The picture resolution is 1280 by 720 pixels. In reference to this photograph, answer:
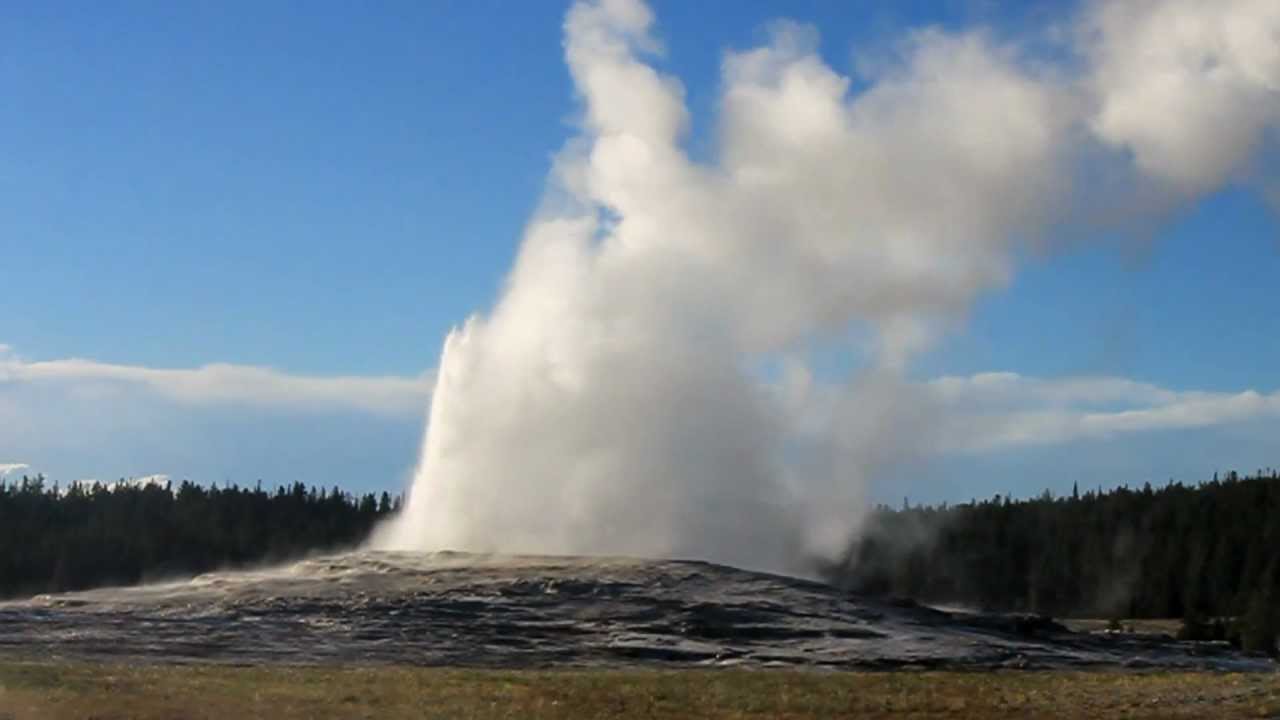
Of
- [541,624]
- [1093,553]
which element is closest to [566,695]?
[541,624]

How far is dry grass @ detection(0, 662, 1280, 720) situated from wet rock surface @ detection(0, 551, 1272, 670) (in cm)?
551

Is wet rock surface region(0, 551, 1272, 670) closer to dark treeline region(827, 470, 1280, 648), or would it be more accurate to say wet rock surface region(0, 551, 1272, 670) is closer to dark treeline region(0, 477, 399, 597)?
dark treeline region(827, 470, 1280, 648)

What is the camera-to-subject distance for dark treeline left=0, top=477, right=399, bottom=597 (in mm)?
127250

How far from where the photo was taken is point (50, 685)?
101 feet

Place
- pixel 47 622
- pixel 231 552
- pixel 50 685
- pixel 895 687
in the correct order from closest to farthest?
pixel 50 685 < pixel 895 687 < pixel 47 622 < pixel 231 552

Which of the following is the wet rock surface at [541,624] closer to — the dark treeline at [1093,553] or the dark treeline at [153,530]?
the dark treeline at [1093,553]

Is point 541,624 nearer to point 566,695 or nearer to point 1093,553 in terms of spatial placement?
point 566,695

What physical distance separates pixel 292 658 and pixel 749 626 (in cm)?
1406

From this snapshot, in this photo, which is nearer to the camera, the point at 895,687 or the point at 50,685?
the point at 50,685

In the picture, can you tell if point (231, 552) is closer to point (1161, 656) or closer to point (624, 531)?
point (624, 531)

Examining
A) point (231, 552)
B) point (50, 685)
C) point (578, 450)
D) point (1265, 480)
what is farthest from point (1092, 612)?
point (50, 685)

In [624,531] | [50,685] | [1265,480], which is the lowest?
[50,685]

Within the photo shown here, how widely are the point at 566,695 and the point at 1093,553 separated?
4203 inches

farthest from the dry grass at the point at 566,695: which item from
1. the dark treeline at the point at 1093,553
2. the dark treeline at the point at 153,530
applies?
the dark treeline at the point at 153,530
